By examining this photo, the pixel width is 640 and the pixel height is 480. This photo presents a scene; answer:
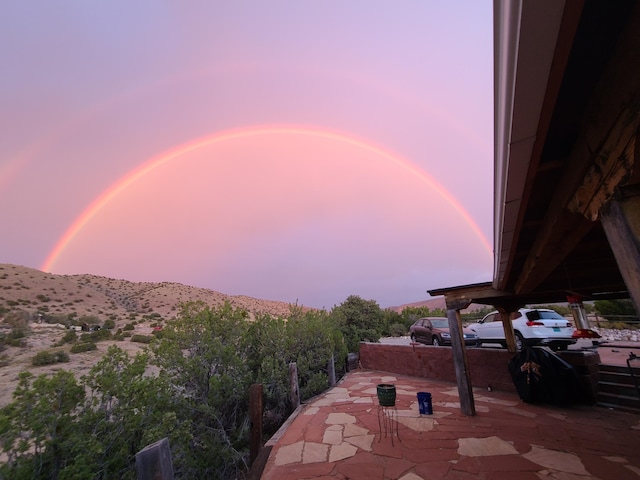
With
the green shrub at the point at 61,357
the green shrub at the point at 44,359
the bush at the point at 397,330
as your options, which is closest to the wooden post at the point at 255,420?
the green shrub at the point at 61,357

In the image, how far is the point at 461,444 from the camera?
475 cm

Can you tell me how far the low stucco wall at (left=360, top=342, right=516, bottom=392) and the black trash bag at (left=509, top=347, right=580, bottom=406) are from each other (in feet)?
3.88

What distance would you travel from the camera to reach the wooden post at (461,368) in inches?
243

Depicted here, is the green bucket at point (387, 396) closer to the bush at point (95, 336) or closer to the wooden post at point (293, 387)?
the wooden post at point (293, 387)

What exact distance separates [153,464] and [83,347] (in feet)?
62.3

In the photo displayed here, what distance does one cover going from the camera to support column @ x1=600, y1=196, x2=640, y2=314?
1.55 metres

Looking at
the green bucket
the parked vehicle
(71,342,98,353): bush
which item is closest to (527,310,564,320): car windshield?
the parked vehicle

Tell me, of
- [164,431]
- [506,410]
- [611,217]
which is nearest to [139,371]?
[164,431]

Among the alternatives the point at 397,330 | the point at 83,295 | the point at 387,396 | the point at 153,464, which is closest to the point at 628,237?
the point at 153,464

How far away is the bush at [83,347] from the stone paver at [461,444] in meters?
16.1

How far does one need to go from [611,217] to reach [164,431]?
5.69 meters

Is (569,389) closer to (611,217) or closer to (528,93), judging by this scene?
(611,217)

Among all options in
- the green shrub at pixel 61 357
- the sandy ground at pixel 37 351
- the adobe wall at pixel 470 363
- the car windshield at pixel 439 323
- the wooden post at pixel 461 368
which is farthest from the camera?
the green shrub at pixel 61 357

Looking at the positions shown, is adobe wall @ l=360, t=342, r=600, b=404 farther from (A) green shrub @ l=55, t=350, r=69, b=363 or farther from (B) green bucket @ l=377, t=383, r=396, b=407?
(A) green shrub @ l=55, t=350, r=69, b=363
